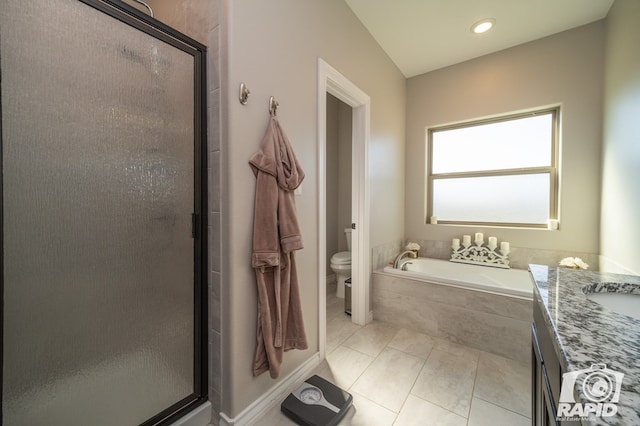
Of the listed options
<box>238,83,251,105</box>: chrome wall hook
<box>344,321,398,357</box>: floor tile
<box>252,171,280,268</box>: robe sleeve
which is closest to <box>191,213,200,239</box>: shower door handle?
<box>252,171,280,268</box>: robe sleeve

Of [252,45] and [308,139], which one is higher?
[252,45]

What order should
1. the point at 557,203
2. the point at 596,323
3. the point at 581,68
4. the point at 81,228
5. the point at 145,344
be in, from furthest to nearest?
the point at 557,203, the point at 581,68, the point at 145,344, the point at 81,228, the point at 596,323

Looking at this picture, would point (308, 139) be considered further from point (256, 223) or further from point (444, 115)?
point (444, 115)

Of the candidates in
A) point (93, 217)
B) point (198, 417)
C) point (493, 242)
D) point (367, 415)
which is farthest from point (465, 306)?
point (93, 217)

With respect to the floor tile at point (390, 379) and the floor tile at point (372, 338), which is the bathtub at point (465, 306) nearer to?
the floor tile at point (372, 338)

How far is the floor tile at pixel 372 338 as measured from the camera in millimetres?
1909

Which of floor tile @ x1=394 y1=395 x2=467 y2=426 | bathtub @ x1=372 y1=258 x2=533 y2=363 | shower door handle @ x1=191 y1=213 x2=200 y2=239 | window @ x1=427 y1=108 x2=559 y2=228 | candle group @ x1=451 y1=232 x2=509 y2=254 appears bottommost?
floor tile @ x1=394 y1=395 x2=467 y2=426

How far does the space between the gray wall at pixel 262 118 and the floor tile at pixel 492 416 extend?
95 cm

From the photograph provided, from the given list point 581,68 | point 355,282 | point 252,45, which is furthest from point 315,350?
point 581,68

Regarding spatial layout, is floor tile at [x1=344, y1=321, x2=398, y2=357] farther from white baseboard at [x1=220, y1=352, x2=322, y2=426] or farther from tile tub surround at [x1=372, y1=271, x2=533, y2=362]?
white baseboard at [x1=220, y1=352, x2=322, y2=426]

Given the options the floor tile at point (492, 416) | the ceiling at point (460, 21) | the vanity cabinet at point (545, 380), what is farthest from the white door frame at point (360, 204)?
the vanity cabinet at point (545, 380)

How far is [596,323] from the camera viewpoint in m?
0.60

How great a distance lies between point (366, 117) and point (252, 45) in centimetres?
126

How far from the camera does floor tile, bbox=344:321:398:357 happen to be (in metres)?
1.91
